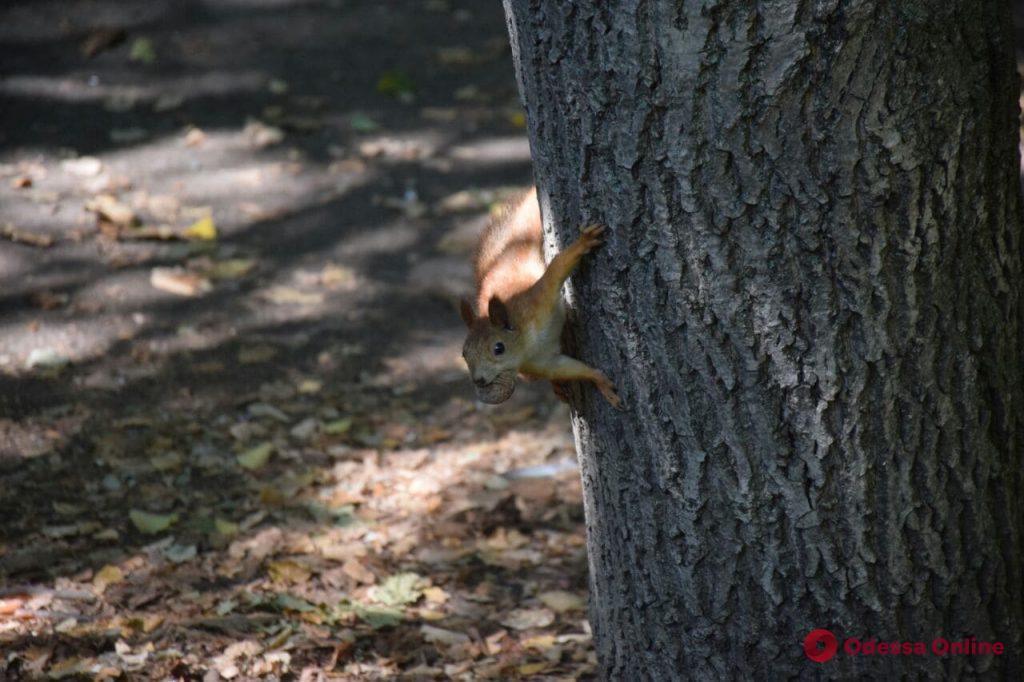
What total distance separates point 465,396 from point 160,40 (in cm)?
413

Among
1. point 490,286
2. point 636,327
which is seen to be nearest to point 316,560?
point 490,286

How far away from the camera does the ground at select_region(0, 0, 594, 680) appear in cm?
335

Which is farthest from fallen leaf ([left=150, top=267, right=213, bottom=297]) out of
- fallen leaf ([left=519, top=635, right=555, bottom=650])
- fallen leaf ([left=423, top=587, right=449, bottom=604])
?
fallen leaf ([left=519, top=635, right=555, bottom=650])

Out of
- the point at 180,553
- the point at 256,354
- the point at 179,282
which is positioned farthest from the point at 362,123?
the point at 180,553

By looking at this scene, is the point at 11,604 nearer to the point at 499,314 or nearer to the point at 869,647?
the point at 499,314

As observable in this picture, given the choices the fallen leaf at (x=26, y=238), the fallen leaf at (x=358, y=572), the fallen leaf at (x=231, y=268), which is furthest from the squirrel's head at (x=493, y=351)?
the fallen leaf at (x=26, y=238)

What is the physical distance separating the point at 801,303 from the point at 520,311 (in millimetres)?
776

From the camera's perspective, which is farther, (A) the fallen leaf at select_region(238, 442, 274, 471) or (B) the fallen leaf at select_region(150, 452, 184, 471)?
(A) the fallen leaf at select_region(238, 442, 274, 471)

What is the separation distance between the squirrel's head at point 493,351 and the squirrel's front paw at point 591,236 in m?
0.45

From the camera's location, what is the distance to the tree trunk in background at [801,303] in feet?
6.62

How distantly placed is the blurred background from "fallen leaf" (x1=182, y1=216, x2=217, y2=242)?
Answer: 1cm

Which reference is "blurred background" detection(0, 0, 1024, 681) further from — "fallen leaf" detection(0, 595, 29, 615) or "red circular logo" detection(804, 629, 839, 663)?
"red circular logo" detection(804, 629, 839, 663)

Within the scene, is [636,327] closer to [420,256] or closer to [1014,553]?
[1014,553]

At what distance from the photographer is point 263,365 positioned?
4.90 m
